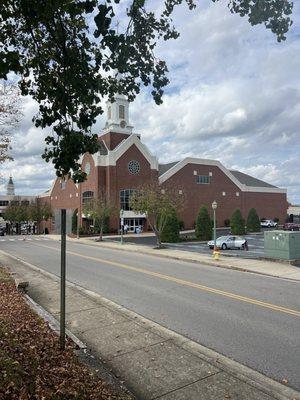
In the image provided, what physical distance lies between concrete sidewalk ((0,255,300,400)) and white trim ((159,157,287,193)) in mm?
53950

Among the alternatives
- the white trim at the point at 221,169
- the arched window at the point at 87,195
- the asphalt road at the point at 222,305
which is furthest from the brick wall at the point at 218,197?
the asphalt road at the point at 222,305

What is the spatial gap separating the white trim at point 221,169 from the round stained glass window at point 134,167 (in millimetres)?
4297

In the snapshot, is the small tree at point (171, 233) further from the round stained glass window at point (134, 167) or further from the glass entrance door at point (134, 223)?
the round stained glass window at point (134, 167)

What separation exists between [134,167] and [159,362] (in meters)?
54.5

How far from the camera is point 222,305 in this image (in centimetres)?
1068

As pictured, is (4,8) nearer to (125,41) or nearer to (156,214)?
(125,41)

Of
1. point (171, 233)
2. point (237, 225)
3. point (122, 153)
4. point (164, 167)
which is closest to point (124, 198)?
point (122, 153)

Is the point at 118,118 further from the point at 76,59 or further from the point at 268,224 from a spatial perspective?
the point at 76,59

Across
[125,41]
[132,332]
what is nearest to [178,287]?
[132,332]


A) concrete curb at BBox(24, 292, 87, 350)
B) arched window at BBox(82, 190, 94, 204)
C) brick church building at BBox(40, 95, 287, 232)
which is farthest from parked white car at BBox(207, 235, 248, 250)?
arched window at BBox(82, 190, 94, 204)

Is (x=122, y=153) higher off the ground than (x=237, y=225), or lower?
higher

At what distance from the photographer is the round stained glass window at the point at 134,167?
197 ft

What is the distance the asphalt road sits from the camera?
7078mm

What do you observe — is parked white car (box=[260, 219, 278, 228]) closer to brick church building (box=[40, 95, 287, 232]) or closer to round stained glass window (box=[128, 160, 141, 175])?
brick church building (box=[40, 95, 287, 232])
